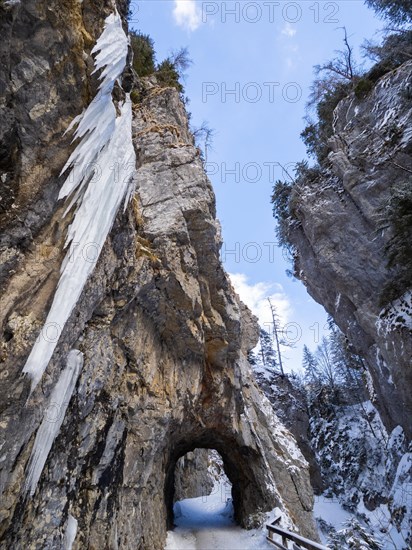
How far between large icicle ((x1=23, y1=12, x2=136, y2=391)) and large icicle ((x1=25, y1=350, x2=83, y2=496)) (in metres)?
0.77

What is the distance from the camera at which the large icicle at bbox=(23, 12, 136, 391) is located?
4.14 metres

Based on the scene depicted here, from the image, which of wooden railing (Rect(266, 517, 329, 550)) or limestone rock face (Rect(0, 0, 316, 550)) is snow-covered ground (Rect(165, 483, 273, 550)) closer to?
wooden railing (Rect(266, 517, 329, 550))

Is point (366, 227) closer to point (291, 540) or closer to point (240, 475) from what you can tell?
point (240, 475)

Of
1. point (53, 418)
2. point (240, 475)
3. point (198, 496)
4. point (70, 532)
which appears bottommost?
point (70, 532)

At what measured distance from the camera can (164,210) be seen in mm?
8375

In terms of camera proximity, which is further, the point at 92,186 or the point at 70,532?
the point at 92,186

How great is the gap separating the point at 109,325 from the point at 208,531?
31.6ft

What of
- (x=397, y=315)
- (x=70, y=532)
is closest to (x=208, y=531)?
(x=70, y=532)

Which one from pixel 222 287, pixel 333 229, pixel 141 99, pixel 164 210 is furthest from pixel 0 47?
pixel 333 229

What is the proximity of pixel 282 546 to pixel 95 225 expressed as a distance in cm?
805

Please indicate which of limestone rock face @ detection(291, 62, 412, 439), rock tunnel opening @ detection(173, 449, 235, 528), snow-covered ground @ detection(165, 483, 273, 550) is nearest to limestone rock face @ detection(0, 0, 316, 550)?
snow-covered ground @ detection(165, 483, 273, 550)

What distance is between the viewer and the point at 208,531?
1107 centimetres

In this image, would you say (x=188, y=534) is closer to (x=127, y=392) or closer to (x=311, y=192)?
(x=127, y=392)

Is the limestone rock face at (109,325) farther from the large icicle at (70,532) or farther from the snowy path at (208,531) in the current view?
the snowy path at (208,531)
